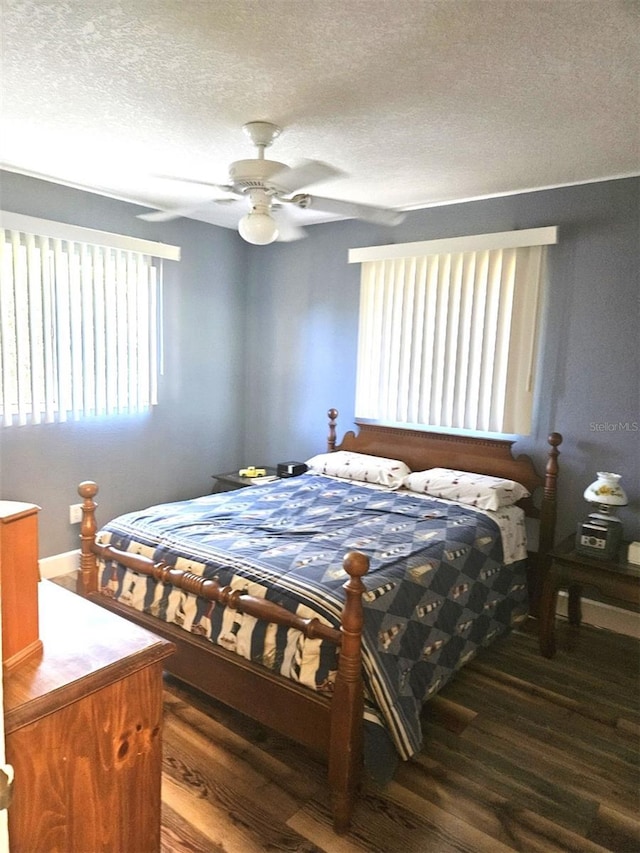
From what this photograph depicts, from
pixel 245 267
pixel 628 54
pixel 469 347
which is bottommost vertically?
pixel 469 347

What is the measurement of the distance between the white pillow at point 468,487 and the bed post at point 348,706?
5.02ft

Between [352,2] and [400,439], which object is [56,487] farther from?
[352,2]

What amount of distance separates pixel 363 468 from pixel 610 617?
Answer: 1.65 meters

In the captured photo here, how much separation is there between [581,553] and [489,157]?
2.01 metres

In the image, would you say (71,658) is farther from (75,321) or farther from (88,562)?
(75,321)

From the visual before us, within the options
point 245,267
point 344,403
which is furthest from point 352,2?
point 245,267

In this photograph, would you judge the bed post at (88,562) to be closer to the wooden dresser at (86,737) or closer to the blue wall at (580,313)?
the wooden dresser at (86,737)

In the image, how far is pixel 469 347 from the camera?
11.8 feet

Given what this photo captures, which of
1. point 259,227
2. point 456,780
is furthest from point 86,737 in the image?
point 259,227

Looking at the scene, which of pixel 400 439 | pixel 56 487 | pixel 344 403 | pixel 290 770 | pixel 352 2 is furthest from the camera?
pixel 344 403

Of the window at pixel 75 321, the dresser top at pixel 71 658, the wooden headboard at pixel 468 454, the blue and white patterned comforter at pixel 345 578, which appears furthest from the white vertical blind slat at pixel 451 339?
the dresser top at pixel 71 658

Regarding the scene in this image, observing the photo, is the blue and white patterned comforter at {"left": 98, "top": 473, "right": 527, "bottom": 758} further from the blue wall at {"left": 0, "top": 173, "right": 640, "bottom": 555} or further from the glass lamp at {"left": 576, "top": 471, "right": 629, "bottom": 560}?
the blue wall at {"left": 0, "top": 173, "right": 640, "bottom": 555}

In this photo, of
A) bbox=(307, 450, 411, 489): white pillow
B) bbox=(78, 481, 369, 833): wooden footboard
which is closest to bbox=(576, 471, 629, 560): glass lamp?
bbox=(307, 450, 411, 489): white pillow

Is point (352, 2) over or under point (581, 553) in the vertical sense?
over
